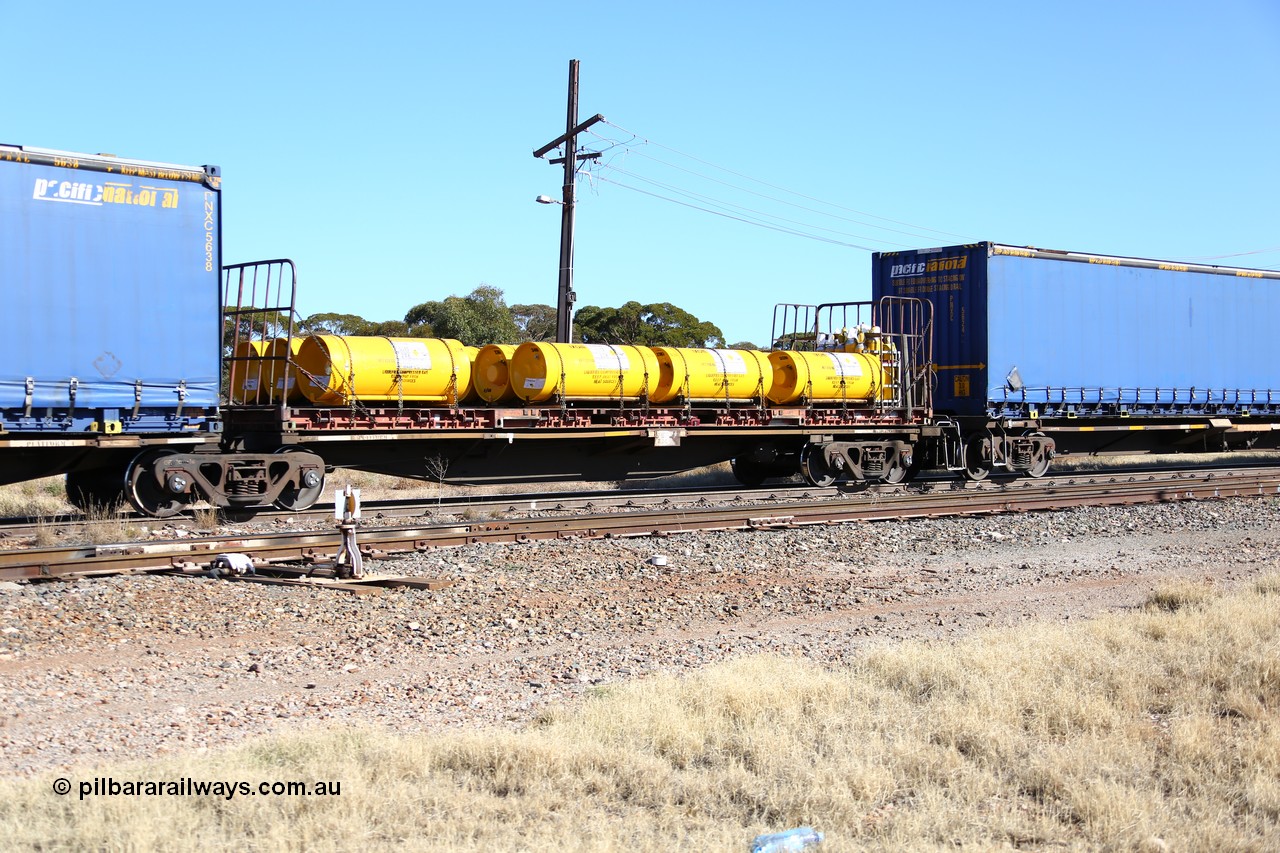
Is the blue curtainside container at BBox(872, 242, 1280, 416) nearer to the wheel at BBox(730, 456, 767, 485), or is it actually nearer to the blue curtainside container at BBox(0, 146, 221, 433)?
the wheel at BBox(730, 456, 767, 485)

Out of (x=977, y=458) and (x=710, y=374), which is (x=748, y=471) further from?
(x=977, y=458)

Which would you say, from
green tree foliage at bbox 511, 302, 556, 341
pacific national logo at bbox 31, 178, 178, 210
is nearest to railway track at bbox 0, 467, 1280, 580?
pacific national logo at bbox 31, 178, 178, 210

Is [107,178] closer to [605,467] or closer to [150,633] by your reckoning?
[150,633]

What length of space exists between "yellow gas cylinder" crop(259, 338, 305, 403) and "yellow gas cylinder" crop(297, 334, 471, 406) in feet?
0.37

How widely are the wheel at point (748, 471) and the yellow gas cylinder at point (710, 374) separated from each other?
2.15 meters

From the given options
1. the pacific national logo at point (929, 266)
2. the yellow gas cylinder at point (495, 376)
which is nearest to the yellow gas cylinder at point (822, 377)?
the pacific national logo at point (929, 266)

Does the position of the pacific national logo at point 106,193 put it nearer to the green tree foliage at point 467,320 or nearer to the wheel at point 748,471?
the wheel at point 748,471

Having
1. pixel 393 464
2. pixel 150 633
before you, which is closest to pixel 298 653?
pixel 150 633

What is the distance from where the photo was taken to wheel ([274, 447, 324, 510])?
15.0 m

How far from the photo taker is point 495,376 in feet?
57.3

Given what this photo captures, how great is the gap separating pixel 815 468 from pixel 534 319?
39.6 m

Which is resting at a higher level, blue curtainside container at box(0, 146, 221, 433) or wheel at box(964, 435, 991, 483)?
blue curtainside container at box(0, 146, 221, 433)

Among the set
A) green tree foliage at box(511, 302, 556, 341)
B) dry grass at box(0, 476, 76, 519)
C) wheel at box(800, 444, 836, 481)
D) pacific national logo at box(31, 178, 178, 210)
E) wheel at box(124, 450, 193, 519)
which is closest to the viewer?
pacific national logo at box(31, 178, 178, 210)

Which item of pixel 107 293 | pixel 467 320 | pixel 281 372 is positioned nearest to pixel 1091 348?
pixel 281 372
